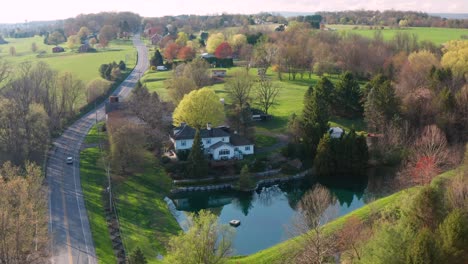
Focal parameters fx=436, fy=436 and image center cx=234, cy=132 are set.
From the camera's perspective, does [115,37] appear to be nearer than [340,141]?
No

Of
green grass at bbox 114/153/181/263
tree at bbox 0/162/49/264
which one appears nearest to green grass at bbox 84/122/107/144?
green grass at bbox 114/153/181/263

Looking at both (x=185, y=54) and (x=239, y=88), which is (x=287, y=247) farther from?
(x=185, y=54)

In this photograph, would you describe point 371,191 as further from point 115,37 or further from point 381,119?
point 115,37

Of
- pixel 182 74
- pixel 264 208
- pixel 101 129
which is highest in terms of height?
pixel 182 74

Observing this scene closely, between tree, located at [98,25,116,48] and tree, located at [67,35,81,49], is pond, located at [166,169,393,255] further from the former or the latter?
tree, located at [67,35,81,49]

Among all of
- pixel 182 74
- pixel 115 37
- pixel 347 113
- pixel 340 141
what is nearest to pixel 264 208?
pixel 340 141

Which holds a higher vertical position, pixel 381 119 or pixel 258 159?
pixel 381 119
